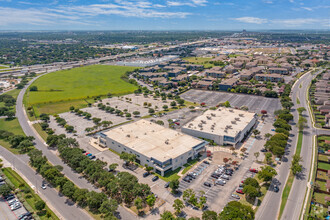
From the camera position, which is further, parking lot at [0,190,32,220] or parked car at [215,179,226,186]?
parked car at [215,179,226,186]

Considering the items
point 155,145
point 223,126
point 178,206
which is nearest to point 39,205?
point 178,206

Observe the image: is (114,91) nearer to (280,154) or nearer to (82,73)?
(82,73)

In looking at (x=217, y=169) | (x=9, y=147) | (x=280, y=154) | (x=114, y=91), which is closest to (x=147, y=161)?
(x=217, y=169)

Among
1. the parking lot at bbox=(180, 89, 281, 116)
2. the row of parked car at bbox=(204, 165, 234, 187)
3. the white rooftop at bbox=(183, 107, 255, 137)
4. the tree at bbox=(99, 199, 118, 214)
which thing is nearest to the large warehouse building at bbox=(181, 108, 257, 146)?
the white rooftop at bbox=(183, 107, 255, 137)

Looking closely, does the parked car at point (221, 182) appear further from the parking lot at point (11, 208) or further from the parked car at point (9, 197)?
the parked car at point (9, 197)

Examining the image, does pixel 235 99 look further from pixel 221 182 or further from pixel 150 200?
pixel 150 200

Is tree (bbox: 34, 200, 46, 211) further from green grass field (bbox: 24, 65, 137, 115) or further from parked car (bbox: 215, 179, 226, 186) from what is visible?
green grass field (bbox: 24, 65, 137, 115)

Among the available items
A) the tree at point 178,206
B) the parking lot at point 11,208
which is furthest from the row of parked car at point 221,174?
the parking lot at point 11,208
